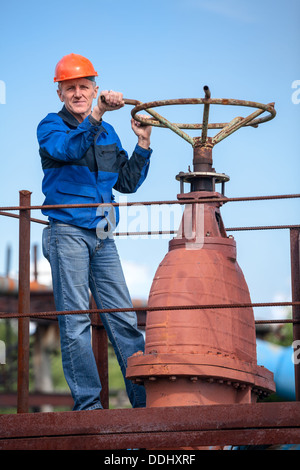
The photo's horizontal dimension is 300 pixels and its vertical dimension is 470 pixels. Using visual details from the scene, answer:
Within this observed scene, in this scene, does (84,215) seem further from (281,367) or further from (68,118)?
(281,367)

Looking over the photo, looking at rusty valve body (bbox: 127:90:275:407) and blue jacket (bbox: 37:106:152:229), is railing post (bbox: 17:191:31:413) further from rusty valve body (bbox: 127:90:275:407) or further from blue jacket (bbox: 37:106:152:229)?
rusty valve body (bbox: 127:90:275:407)

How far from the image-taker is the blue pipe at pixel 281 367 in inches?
605

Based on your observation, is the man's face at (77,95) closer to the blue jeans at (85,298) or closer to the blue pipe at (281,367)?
the blue jeans at (85,298)

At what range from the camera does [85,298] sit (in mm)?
5457

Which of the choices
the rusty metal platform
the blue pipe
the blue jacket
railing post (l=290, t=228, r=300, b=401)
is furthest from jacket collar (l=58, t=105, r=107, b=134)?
the blue pipe

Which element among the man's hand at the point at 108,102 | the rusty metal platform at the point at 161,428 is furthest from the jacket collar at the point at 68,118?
the rusty metal platform at the point at 161,428

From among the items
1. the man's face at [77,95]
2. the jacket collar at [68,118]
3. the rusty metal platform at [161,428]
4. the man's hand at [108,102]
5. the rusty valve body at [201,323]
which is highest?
the man's face at [77,95]

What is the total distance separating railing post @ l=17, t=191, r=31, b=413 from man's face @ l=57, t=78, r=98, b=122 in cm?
76

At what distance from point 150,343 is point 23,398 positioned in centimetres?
86

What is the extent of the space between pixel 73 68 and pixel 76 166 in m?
0.66

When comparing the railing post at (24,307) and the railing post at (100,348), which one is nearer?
the railing post at (24,307)

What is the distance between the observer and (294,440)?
460 centimetres

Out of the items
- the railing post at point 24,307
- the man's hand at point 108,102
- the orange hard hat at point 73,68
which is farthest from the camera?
the orange hard hat at point 73,68
